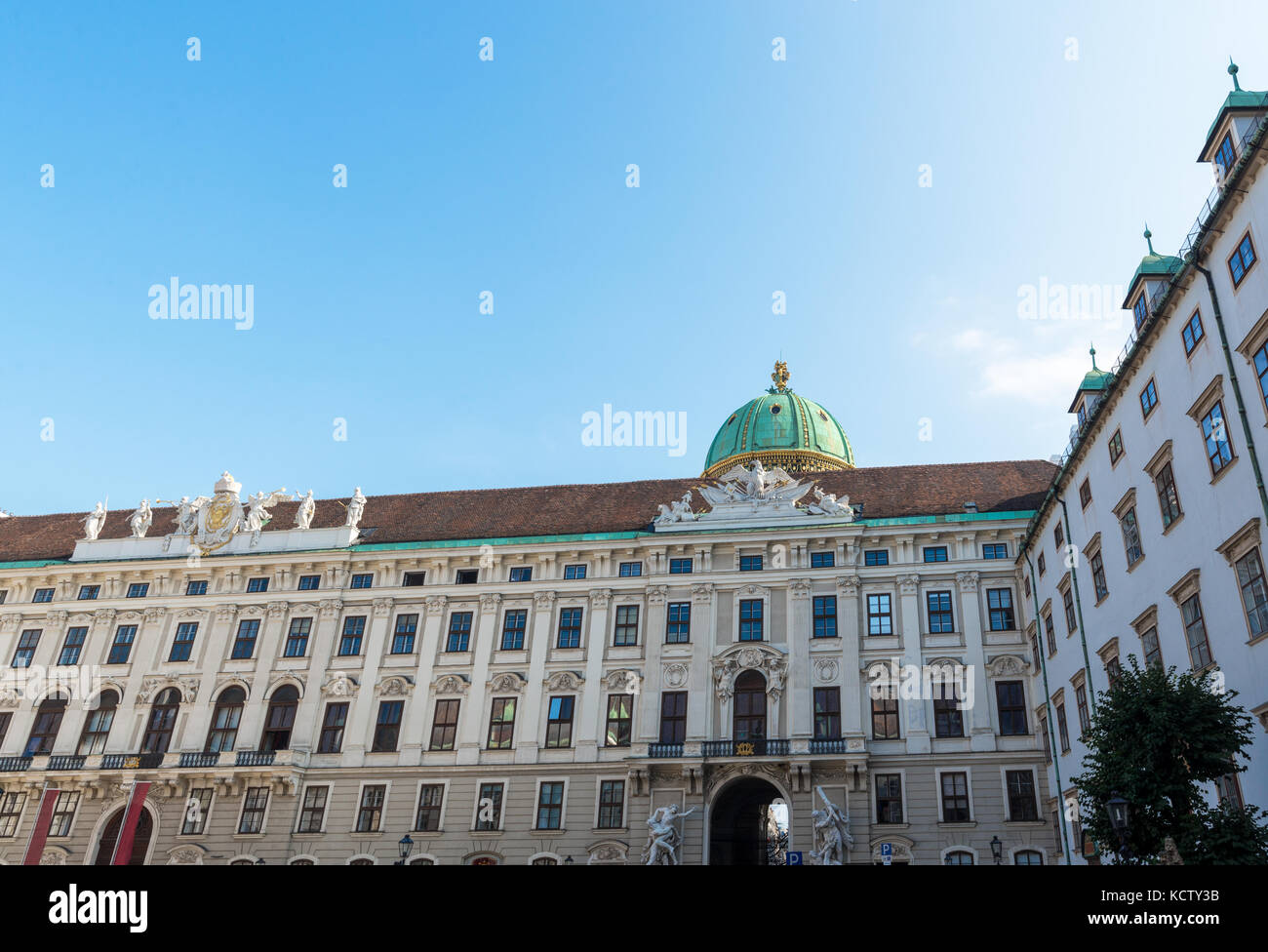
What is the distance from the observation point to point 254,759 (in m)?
42.7

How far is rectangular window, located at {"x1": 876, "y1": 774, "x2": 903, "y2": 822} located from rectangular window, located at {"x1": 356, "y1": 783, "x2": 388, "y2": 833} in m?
20.2

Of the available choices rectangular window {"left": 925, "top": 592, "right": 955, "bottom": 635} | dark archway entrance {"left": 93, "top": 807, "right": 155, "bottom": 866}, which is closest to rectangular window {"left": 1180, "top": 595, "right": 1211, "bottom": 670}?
rectangular window {"left": 925, "top": 592, "right": 955, "bottom": 635}

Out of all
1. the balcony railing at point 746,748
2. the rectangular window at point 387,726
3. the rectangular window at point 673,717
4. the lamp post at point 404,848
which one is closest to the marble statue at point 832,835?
the balcony railing at point 746,748

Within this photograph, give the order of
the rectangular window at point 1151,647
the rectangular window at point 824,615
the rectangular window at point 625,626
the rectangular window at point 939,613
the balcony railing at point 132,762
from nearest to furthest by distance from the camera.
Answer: the rectangular window at point 1151,647 → the rectangular window at point 939,613 → the rectangular window at point 824,615 → the balcony railing at point 132,762 → the rectangular window at point 625,626

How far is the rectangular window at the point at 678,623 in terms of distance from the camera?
43.0 metres

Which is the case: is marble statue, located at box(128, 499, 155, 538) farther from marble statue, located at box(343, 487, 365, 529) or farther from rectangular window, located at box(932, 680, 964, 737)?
rectangular window, located at box(932, 680, 964, 737)

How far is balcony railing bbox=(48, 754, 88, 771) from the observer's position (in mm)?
43719

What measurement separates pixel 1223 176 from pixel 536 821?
32.1 m

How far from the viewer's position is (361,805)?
137 ft

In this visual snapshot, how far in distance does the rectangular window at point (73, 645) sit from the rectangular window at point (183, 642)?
488cm

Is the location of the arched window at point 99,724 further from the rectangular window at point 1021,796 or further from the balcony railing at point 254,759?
the rectangular window at point 1021,796

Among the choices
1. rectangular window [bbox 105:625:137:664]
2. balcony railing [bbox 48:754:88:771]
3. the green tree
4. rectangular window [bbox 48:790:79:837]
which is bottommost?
the green tree
